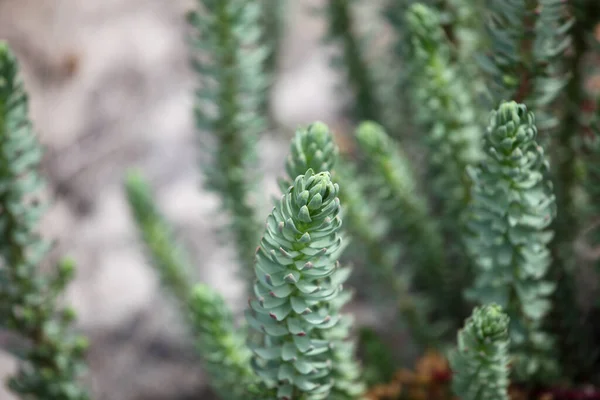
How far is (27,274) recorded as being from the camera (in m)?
1.26

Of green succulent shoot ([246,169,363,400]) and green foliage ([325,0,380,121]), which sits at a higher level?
green foliage ([325,0,380,121])

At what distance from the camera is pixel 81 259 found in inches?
81.6

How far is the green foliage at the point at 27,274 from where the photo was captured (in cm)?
117

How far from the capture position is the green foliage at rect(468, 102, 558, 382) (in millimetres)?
917

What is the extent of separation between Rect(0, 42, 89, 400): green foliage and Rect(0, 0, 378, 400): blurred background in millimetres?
444

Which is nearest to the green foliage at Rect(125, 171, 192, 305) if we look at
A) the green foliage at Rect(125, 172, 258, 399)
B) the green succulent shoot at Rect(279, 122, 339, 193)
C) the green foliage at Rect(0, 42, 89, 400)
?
the green foliage at Rect(125, 172, 258, 399)

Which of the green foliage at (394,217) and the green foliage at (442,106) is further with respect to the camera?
the green foliage at (442,106)

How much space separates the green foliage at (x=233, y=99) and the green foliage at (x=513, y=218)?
1.90 feet

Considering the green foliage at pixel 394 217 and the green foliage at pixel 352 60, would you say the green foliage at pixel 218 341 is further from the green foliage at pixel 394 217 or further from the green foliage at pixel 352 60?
the green foliage at pixel 352 60

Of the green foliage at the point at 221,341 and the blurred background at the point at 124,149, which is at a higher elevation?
the blurred background at the point at 124,149

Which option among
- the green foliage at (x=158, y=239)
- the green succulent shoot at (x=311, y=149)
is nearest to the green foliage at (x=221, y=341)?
the green succulent shoot at (x=311, y=149)

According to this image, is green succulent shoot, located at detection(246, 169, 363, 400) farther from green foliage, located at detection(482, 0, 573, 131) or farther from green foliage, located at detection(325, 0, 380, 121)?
green foliage, located at detection(325, 0, 380, 121)

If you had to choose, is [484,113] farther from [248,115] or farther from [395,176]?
[248,115]

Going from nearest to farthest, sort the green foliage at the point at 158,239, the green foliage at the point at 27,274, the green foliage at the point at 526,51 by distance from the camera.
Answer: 1. the green foliage at the point at 526,51
2. the green foliage at the point at 27,274
3. the green foliage at the point at 158,239
